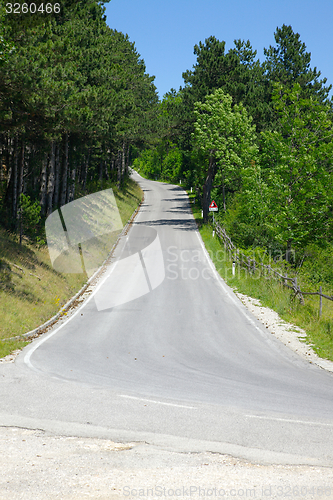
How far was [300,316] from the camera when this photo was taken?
14.7 metres

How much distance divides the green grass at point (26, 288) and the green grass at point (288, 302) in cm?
836

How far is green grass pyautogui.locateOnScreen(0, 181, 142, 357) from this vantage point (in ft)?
42.6

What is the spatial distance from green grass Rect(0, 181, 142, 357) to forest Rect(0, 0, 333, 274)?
1.49 m

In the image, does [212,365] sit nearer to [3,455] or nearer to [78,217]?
[3,455]

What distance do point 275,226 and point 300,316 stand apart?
1137 centimetres

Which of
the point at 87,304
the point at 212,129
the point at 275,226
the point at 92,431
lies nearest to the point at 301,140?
the point at 275,226

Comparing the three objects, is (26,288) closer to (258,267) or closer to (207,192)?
(258,267)

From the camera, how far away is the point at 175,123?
39.6m

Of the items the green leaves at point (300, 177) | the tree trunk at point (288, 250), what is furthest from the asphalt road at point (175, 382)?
the tree trunk at point (288, 250)

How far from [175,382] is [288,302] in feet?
29.0

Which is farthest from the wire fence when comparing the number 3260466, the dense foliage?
the number 3260466

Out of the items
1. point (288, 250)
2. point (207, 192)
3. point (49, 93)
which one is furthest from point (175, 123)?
point (49, 93)

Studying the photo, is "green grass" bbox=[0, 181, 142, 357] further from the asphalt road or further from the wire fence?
the wire fence

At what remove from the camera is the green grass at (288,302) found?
1240 centimetres
